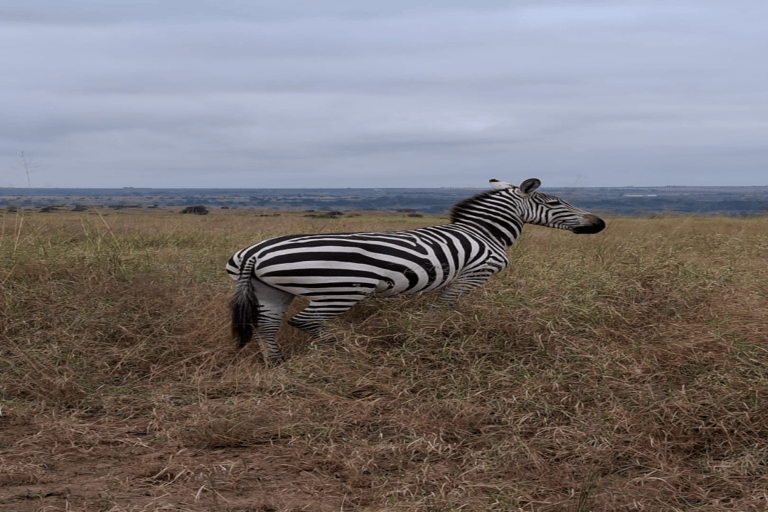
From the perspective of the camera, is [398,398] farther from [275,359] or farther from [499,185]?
[499,185]

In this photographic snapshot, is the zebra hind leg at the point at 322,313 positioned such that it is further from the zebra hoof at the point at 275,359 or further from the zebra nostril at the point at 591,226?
the zebra nostril at the point at 591,226

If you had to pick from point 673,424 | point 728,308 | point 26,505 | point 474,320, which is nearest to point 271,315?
point 474,320

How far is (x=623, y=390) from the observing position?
453 cm

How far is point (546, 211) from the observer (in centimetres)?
677

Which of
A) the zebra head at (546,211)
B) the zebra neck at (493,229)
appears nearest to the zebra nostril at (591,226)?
the zebra head at (546,211)

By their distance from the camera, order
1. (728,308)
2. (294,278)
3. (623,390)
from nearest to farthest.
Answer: (623,390)
(294,278)
(728,308)

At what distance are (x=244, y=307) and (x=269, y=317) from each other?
0.28 metres

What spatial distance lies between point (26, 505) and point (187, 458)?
77 centimetres

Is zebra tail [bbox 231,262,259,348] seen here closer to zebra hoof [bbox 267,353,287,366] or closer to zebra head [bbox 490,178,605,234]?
zebra hoof [bbox 267,353,287,366]

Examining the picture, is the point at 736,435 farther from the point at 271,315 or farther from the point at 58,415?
the point at 58,415

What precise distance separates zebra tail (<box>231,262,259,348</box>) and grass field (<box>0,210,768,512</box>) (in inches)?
9.5

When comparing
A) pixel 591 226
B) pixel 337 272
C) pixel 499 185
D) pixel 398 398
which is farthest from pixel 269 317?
pixel 591 226

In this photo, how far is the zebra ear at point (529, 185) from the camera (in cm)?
670

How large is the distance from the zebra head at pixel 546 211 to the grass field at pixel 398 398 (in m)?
0.44
